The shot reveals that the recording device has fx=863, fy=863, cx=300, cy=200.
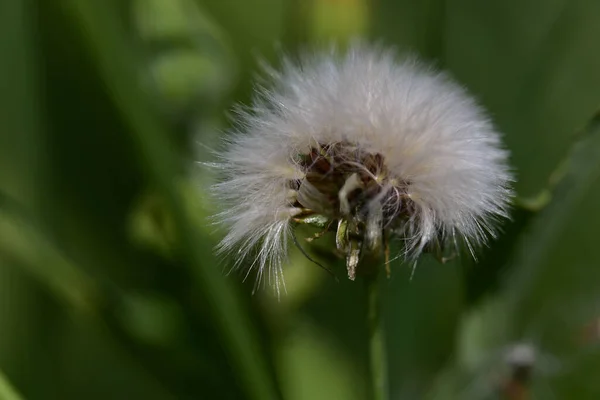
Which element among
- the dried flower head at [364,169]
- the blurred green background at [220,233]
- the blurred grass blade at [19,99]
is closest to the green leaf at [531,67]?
the blurred green background at [220,233]

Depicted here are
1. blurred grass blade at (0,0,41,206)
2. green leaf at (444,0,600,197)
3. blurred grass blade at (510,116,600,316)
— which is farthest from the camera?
blurred grass blade at (0,0,41,206)

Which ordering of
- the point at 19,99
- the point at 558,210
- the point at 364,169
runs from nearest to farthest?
the point at 364,169
the point at 558,210
the point at 19,99

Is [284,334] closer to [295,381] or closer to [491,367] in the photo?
[295,381]

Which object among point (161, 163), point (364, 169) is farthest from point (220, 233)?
point (364, 169)

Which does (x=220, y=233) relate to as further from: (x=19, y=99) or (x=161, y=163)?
(x=19, y=99)

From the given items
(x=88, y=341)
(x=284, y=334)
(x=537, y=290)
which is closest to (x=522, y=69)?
(x=537, y=290)

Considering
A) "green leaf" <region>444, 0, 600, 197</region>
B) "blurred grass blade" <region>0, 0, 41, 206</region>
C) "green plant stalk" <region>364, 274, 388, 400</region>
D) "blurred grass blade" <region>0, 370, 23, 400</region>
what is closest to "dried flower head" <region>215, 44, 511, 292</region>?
"green plant stalk" <region>364, 274, 388, 400</region>

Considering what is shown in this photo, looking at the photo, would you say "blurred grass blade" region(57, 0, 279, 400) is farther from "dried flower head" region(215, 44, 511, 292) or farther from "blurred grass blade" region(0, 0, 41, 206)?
"blurred grass blade" region(0, 0, 41, 206)
